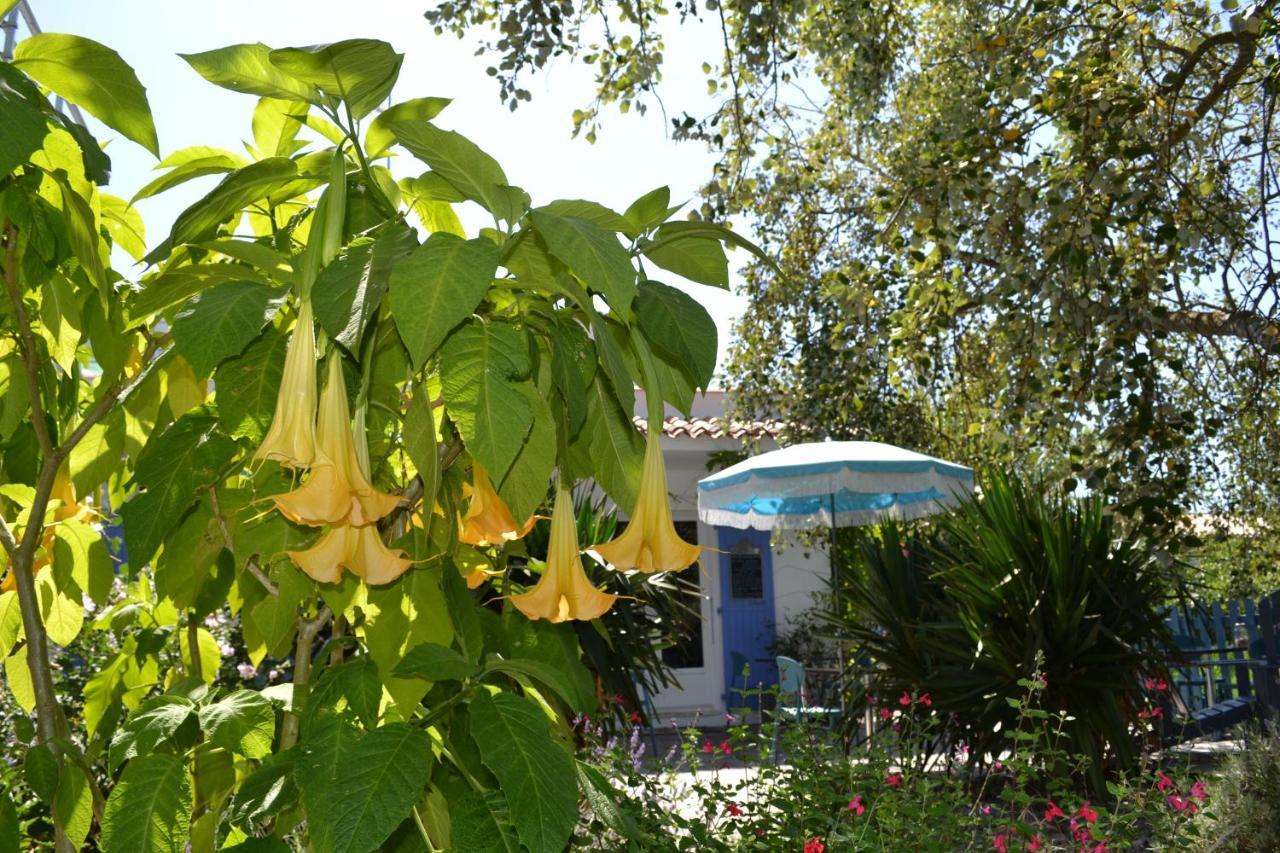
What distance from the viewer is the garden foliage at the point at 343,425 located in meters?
0.78

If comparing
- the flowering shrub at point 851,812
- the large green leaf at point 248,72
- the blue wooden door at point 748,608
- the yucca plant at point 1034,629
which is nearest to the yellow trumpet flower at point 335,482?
the large green leaf at point 248,72

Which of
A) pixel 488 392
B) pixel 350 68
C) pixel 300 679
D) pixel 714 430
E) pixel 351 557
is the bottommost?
pixel 300 679

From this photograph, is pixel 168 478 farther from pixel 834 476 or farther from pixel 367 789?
pixel 834 476

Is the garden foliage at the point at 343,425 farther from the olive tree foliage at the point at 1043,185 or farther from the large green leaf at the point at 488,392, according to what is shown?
the olive tree foliage at the point at 1043,185

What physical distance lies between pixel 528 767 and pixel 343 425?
28cm

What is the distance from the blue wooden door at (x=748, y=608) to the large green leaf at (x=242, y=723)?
926cm

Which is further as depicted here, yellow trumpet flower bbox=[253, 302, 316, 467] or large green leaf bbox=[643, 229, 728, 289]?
large green leaf bbox=[643, 229, 728, 289]

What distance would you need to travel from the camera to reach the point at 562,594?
3.07 ft

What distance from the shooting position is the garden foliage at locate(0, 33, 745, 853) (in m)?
0.78

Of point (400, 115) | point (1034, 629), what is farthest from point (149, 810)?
point (1034, 629)

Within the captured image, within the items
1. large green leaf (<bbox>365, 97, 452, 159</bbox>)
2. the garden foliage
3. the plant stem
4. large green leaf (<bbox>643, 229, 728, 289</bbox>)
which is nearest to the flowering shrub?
the plant stem

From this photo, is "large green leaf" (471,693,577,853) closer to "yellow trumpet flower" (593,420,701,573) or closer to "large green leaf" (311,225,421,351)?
"yellow trumpet flower" (593,420,701,573)

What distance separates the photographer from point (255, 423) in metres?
0.95

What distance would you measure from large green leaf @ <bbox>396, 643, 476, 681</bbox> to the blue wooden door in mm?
9348
